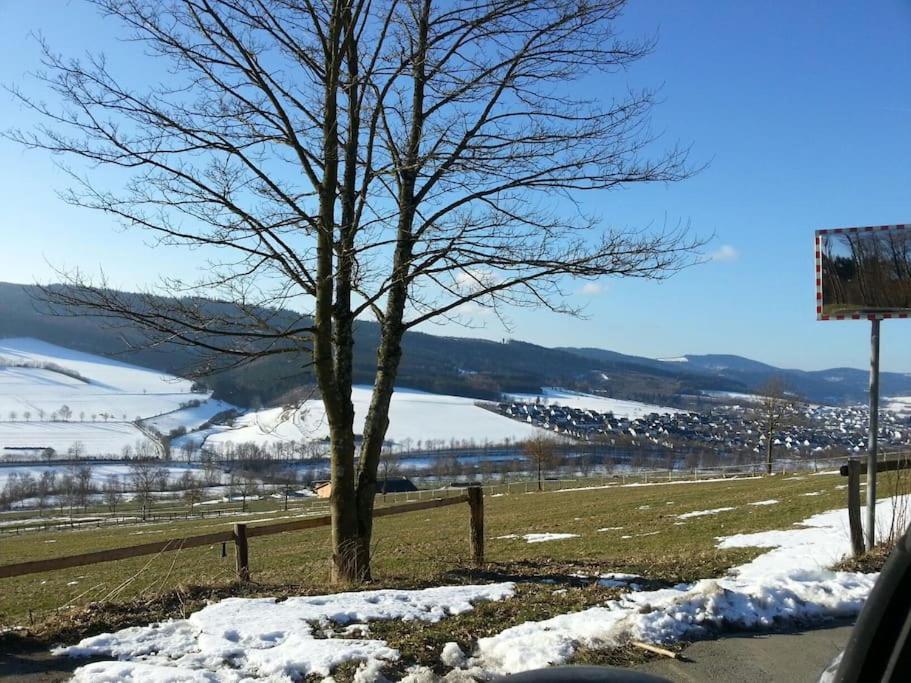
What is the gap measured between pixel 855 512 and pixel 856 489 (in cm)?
45

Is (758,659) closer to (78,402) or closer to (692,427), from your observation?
(692,427)

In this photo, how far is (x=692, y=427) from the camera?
11938cm

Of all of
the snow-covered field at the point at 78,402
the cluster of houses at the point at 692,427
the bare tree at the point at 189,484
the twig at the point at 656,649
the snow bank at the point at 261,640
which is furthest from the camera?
the snow-covered field at the point at 78,402

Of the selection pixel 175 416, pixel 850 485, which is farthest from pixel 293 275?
pixel 175 416

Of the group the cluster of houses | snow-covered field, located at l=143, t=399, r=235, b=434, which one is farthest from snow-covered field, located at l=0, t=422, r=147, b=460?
the cluster of houses

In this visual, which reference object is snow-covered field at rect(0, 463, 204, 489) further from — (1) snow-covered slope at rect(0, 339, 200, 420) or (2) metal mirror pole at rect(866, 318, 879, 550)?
(2) metal mirror pole at rect(866, 318, 879, 550)

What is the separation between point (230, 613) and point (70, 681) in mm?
1399

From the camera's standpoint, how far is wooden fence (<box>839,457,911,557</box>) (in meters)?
7.79

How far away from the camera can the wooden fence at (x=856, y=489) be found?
779 centimetres

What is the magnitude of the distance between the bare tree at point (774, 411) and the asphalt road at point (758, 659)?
4235cm

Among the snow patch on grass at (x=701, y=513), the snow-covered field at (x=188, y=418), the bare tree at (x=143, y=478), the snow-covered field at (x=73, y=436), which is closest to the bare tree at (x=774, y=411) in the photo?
the snow patch on grass at (x=701, y=513)

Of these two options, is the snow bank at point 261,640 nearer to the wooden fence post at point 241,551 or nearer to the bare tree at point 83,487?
the wooden fence post at point 241,551

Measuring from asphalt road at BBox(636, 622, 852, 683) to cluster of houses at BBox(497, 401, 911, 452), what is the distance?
59304 millimetres

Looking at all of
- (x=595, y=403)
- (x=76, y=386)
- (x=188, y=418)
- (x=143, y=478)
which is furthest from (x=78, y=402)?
(x=595, y=403)
